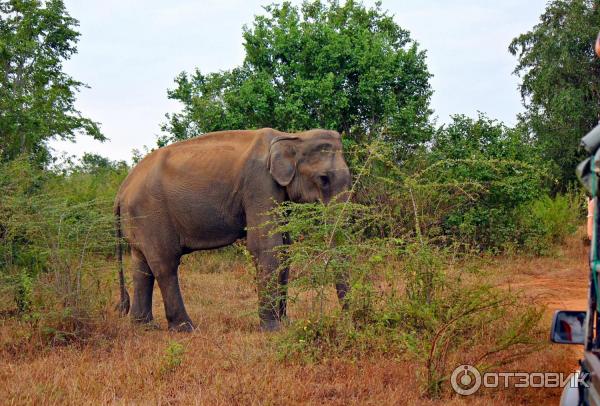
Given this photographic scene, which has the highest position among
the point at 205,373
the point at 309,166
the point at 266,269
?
the point at 309,166

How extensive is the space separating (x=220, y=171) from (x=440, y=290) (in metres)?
3.58

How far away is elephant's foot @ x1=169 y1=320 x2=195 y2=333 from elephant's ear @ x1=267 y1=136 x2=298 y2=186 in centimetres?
202

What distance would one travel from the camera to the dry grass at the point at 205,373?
202 inches

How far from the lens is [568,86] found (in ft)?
84.0

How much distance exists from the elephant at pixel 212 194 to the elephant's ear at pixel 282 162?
0.01 meters

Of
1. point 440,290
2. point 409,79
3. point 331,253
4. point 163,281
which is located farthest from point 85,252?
point 409,79

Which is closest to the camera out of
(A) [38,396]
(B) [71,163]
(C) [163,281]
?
(A) [38,396]

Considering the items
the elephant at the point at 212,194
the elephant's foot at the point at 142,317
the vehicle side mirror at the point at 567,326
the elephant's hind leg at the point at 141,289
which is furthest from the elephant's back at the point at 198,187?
the vehicle side mirror at the point at 567,326

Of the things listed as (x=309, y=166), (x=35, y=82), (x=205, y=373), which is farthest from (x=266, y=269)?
(x=35, y=82)

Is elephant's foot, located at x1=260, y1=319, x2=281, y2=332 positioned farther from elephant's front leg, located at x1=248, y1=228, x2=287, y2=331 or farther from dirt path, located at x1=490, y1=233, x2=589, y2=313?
dirt path, located at x1=490, y1=233, x2=589, y2=313

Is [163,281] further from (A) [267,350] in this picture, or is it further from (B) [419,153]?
(B) [419,153]

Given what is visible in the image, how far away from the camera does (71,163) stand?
20.5 m

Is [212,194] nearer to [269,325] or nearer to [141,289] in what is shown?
[141,289]

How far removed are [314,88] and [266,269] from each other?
7985 mm
